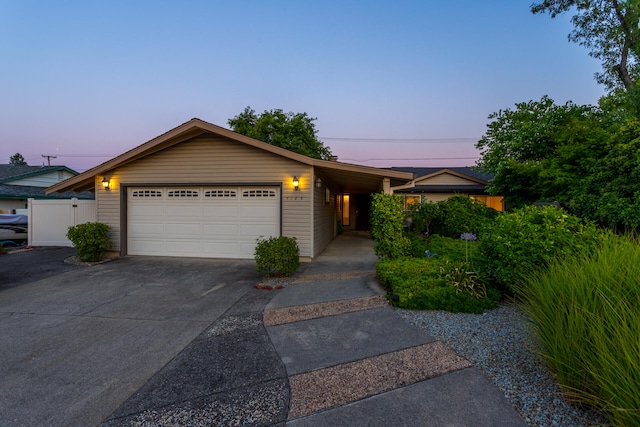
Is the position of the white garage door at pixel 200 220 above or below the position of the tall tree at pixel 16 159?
below

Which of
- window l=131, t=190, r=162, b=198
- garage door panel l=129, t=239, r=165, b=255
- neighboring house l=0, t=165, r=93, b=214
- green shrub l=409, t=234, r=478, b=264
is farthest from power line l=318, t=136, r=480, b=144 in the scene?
garage door panel l=129, t=239, r=165, b=255

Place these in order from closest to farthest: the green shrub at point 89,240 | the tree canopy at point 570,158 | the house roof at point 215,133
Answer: the tree canopy at point 570,158, the house roof at point 215,133, the green shrub at point 89,240

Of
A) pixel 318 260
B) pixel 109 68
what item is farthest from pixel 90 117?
pixel 318 260

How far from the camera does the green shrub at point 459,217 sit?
1089 cm

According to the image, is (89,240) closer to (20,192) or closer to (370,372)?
(370,372)

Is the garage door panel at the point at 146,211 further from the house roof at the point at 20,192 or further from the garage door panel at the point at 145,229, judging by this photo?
the house roof at the point at 20,192

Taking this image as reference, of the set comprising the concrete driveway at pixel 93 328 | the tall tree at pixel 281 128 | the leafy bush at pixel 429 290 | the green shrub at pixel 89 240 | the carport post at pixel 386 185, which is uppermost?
the tall tree at pixel 281 128

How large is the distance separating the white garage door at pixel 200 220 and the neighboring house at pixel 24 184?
34.5 feet

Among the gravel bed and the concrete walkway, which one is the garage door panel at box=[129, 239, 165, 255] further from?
the gravel bed

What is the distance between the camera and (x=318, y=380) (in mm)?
2504

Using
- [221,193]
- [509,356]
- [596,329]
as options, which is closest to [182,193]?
[221,193]

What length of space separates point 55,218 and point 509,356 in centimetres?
1431

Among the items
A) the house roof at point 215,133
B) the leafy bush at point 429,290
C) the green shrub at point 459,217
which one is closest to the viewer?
the leafy bush at point 429,290

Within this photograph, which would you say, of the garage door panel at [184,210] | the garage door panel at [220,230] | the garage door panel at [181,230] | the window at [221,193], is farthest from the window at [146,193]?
the garage door panel at [220,230]
